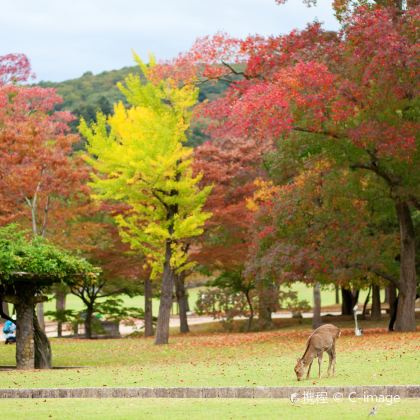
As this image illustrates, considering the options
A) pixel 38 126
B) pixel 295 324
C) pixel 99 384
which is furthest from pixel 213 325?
pixel 99 384

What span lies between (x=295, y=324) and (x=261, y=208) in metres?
11.5

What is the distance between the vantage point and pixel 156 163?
32312 mm

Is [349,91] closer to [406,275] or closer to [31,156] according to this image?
[406,275]

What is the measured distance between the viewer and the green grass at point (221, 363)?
1784 centimetres

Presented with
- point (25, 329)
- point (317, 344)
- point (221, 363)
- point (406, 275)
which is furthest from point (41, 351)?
point (406, 275)

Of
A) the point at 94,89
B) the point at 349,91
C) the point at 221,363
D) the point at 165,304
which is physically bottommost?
the point at 221,363

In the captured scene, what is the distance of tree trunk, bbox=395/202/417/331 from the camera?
32594mm

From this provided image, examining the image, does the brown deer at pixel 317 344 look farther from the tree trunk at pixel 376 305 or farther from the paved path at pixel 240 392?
the tree trunk at pixel 376 305

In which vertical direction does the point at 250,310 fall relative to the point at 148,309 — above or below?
below

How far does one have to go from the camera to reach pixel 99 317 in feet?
166

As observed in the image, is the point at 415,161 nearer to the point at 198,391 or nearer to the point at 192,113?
the point at 192,113
